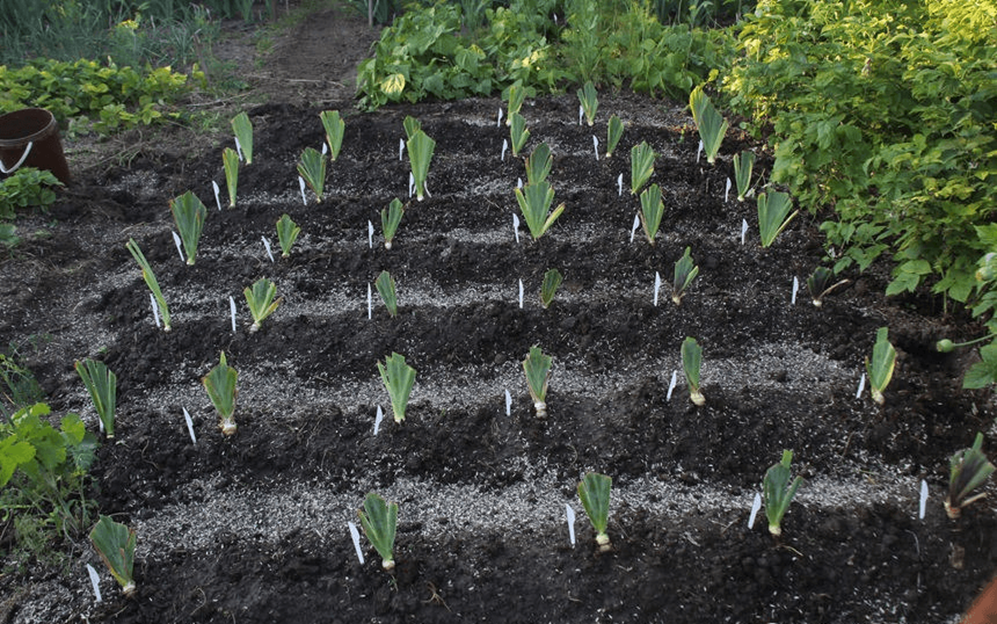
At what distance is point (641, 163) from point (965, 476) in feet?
5.48

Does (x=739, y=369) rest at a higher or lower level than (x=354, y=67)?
lower

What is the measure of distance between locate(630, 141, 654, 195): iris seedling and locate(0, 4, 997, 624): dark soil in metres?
0.12

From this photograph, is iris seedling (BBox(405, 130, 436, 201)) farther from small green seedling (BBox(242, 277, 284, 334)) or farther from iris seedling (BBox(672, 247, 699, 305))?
iris seedling (BBox(672, 247, 699, 305))

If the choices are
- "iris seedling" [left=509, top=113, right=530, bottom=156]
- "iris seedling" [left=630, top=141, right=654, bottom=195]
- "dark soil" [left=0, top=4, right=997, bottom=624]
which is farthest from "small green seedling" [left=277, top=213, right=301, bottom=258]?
"iris seedling" [left=630, top=141, right=654, bottom=195]

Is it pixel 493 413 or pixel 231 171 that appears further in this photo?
pixel 231 171

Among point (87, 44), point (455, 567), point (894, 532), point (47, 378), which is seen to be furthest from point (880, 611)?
point (87, 44)

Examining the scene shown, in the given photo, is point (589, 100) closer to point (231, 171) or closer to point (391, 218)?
point (391, 218)

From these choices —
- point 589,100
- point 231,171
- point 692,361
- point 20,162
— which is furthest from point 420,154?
point 20,162

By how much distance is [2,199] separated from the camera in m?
3.35

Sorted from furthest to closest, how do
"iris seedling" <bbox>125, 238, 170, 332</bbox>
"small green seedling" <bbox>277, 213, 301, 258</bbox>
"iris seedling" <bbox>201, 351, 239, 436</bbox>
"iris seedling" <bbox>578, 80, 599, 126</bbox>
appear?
"iris seedling" <bbox>578, 80, 599, 126</bbox> < "small green seedling" <bbox>277, 213, 301, 258</bbox> < "iris seedling" <bbox>125, 238, 170, 332</bbox> < "iris seedling" <bbox>201, 351, 239, 436</bbox>

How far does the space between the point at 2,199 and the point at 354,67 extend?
205cm

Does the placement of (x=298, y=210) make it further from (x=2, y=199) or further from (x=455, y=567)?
(x=455, y=567)

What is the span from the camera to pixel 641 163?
3248 mm

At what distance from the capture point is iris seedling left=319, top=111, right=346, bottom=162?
3541mm
